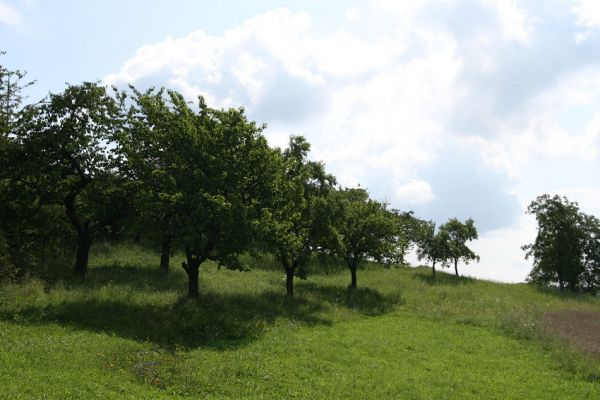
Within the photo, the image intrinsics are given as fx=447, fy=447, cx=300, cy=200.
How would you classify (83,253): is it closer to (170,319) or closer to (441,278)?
(170,319)

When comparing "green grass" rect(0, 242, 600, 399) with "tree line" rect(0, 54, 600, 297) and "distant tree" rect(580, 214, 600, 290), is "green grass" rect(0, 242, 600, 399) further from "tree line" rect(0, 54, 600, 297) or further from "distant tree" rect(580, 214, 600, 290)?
"distant tree" rect(580, 214, 600, 290)

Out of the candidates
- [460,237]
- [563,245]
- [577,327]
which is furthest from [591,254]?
[577,327]

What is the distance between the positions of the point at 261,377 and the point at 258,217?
47.0ft

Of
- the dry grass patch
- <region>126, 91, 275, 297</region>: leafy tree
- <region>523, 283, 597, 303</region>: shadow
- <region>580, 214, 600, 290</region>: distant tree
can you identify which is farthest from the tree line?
<region>580, 214, 600, 290</region>: distant tree

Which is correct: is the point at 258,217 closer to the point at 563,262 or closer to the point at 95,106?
the point at 95,106

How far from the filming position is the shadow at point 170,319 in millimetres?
24172

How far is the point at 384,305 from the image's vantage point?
42281mm

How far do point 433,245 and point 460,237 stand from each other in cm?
562

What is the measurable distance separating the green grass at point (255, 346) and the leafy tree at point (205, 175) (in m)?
4.54

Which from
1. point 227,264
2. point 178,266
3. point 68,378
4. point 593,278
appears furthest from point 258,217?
point 593,278

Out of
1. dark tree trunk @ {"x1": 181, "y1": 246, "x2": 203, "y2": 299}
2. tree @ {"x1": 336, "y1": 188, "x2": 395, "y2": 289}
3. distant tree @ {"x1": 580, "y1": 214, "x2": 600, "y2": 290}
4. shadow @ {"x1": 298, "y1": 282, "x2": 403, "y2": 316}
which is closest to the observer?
dark tree trunk @ {"x1": 181, "y1": 246, "x2": 203, "y2": 299}

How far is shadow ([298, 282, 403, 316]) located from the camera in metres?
40.5

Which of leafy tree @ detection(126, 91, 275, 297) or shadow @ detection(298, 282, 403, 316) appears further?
shadow @ detection(298, 282, 403, 316)

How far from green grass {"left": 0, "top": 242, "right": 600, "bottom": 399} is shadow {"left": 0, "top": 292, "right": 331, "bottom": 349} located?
0.36 ft
